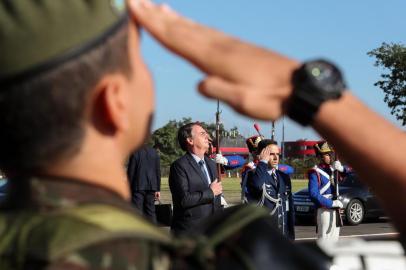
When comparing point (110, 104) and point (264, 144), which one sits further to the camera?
point (264, 144)

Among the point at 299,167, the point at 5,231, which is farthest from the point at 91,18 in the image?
the point at 299,167

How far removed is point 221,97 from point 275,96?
0.32ft

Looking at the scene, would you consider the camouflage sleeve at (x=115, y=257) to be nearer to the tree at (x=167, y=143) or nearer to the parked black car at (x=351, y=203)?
the parked black car at (x=351, y=203)

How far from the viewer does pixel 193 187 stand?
25.7ft

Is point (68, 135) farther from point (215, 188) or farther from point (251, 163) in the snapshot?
point (251, 163)

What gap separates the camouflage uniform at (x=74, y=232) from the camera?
1.11m

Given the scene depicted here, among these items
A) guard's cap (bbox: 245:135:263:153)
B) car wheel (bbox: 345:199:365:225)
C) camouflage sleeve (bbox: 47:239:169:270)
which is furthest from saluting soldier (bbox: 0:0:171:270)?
car wheel (bbox: 345:199:365:225)

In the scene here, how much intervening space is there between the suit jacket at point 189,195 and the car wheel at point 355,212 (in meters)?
12.1

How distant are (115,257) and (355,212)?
1916 centimetres

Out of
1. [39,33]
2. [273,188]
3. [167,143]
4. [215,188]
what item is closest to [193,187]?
[215,188]

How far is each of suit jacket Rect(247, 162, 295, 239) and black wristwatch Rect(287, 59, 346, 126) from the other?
26.0ft

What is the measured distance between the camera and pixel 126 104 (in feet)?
4.23

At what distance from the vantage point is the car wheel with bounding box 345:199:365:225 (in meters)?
19.5

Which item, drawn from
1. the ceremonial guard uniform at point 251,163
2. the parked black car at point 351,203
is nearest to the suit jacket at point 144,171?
the ceremonial guard uniform at point 251,163
